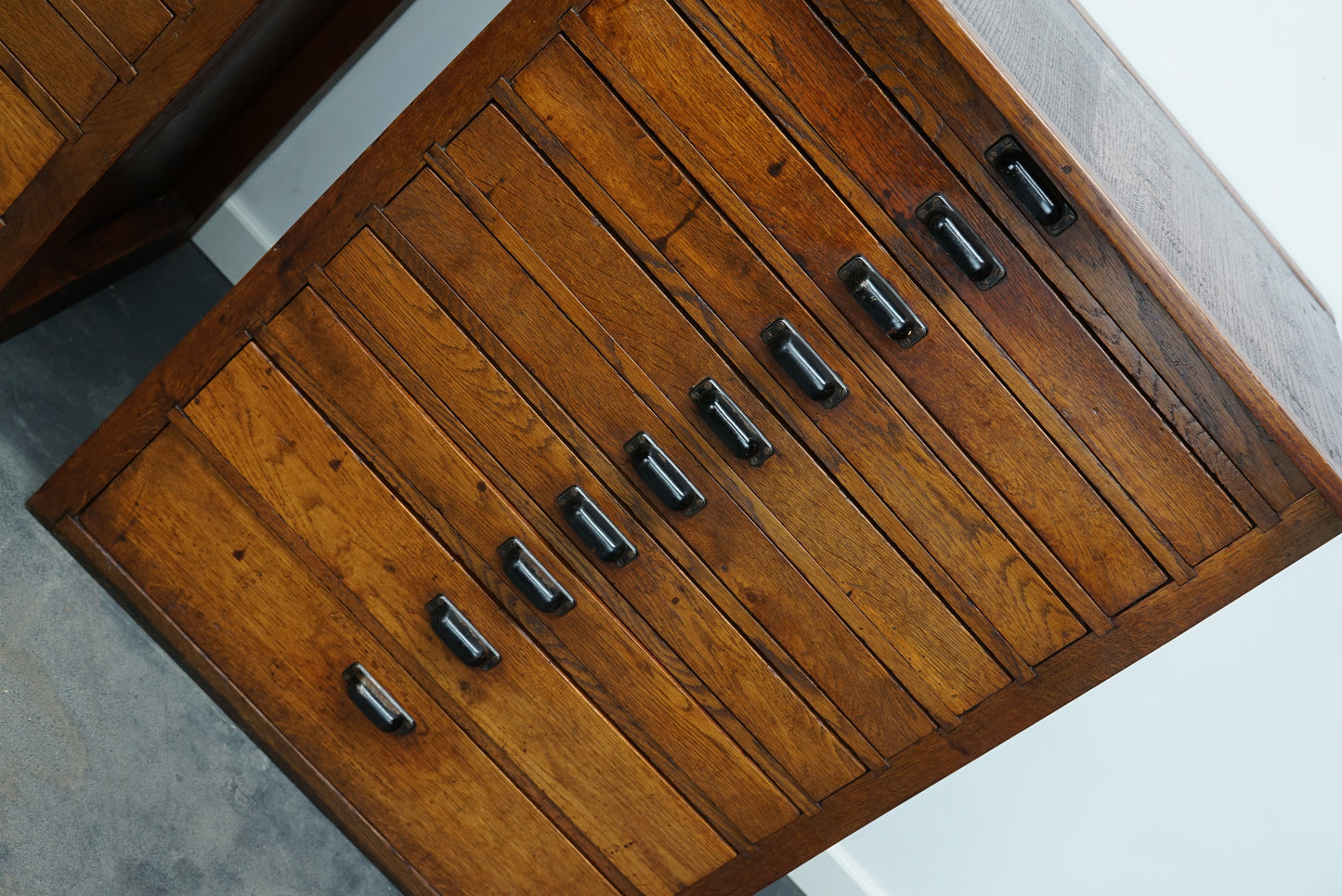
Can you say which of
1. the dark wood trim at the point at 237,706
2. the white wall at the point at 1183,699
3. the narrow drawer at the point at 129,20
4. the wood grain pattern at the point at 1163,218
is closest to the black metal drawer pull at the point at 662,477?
the wood grain pattern at the point at 1163,218

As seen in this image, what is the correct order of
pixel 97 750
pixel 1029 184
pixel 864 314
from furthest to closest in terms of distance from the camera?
pixel 97 750 < pixel 864 314 < pixel 1029 184

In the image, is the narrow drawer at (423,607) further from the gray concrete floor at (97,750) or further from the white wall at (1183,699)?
the white wall at (1183,699)

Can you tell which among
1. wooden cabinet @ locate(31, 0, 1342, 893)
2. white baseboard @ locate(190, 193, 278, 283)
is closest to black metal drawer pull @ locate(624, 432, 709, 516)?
wooden cabinet @ locate(31, 0, 1342, 893)

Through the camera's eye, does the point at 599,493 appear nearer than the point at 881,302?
No

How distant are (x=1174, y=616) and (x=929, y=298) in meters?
0.46

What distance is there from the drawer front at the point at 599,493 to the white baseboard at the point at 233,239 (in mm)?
776

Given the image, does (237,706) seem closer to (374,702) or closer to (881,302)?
(374,702)

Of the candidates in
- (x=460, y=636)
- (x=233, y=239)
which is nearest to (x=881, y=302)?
(x=460, y=636)

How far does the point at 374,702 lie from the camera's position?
1.27 m

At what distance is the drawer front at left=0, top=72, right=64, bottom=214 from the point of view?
49.9 inches

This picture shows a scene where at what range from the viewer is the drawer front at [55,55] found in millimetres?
1229

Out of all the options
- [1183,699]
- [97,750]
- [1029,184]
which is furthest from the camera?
[1183,699]

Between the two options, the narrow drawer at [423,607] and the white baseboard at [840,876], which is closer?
the narrow drawer at [423,607]

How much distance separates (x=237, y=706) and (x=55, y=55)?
0.87 meters
